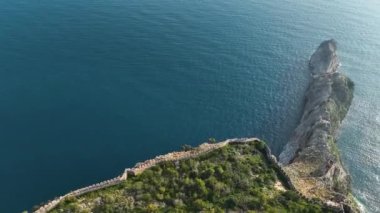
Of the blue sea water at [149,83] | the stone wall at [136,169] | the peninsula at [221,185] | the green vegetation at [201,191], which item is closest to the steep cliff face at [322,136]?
the peninsula at [221,185]

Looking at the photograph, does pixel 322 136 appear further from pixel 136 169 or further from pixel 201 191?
pixel 136 169

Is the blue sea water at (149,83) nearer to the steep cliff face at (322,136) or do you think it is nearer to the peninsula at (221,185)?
the steep cliff face at (322,136)

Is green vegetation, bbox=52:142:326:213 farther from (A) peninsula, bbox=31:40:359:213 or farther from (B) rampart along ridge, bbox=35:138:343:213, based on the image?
(B) rampart along ridge, bbox=35:138:343:213

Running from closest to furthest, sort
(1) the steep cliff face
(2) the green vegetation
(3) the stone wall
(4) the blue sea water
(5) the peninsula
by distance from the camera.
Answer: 1. (3) the stone wall
2. (2) the green vegetation
3. (5) the peninsula
4. (1) the steep cliff face
5. (4) the blue sea water

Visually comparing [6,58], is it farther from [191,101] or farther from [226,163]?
[226,163]

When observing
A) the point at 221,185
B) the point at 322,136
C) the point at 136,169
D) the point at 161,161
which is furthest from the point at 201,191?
the point at 322,136

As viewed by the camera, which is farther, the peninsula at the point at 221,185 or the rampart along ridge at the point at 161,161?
the peninsula at the point at 221,185

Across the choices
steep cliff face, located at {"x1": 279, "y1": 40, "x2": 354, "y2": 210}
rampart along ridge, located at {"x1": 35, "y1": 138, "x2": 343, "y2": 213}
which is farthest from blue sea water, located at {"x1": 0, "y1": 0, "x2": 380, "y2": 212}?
rampart along ridge, located at {"x1": 35, "y1": 138, "x2": 343, "y2": 213}
